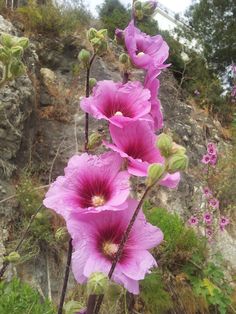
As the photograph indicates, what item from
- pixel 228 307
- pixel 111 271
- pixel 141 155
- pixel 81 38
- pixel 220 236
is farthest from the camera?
pixel 81 38

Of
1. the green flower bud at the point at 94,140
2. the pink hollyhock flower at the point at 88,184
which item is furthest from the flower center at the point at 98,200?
the green flower bud at the point at 94,140

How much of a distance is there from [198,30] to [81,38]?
17.9ft

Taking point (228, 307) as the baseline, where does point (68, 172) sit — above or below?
above

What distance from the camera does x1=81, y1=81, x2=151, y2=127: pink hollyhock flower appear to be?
80cm

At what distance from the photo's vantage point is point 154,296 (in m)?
3.17

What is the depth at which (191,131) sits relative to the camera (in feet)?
19.1

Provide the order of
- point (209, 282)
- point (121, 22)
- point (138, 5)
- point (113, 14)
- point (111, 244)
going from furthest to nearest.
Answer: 1. point (113, 14)
2. point (121, 22)
3. point (209, 282)
4. point (138, 5)
5. point (111, 244)

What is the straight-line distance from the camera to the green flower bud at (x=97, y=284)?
639 mm

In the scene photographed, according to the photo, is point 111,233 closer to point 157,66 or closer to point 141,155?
point 141,155

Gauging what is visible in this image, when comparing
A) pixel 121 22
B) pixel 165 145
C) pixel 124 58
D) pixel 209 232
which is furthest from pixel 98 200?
pixel 121 22

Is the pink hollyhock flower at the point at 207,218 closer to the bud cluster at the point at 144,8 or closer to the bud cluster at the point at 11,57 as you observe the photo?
the bud cluster at the point at 144,8

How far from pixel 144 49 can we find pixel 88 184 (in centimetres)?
28

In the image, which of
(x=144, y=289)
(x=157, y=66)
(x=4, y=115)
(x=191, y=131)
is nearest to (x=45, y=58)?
(x=191, y=131)

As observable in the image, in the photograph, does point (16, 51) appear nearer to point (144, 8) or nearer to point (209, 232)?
point (144, 8)
